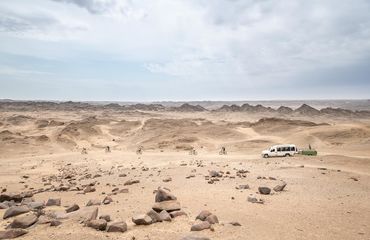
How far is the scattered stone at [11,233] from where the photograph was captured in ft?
37.2

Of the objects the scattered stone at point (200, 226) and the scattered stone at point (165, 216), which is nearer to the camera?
the scattered stone at point (200, 226)

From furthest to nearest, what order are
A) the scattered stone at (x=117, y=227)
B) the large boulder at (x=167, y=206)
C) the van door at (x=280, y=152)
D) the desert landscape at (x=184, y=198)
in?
the van door at (x=280, y=152) < the large boulder at (x=167, y=206) < the desert landscape at (x=184, y=198) < the scattered stone at (x=117, y=227)

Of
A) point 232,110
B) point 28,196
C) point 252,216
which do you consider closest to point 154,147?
point 28,196

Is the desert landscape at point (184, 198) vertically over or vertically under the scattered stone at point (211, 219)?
under

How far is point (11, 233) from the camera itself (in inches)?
452

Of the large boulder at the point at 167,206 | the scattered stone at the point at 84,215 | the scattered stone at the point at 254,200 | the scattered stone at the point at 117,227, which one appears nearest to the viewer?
the scattered stone at the point at 117,227

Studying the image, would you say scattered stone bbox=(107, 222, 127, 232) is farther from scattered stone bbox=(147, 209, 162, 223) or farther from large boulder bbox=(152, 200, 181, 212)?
large boulder bbox=(152, 200, 181, 212)

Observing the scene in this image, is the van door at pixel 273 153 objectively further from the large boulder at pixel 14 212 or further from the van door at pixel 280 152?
the large boulder at pixel 14 212

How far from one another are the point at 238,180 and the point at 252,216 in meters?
8.79

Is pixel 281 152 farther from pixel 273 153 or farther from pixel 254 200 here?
pixel 254 200

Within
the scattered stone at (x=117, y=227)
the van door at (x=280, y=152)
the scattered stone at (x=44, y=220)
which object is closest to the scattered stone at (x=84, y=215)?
the scattered stone at (x=44, y=220)

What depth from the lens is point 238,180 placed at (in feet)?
74.5

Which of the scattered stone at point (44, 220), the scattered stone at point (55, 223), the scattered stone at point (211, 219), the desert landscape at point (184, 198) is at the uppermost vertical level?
the scattered stone at point (211, 219)

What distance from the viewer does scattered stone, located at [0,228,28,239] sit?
11.4 metres
